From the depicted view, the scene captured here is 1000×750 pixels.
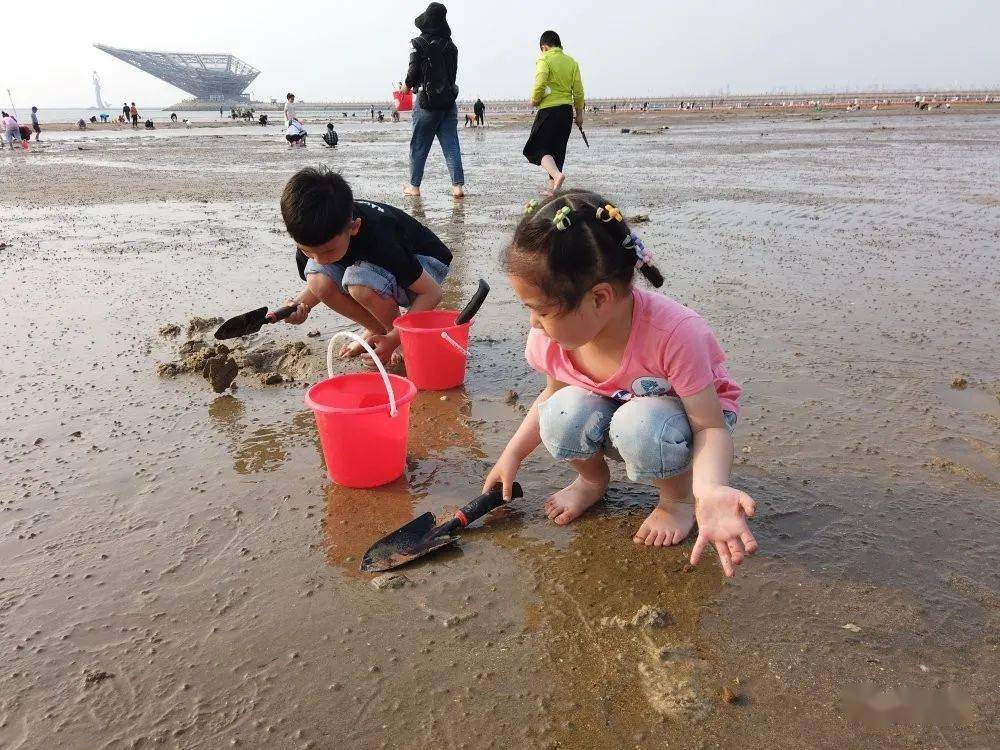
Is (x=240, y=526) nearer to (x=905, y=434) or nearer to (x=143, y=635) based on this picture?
(x=143, y=635)

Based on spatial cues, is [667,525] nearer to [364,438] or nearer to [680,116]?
[364,438]

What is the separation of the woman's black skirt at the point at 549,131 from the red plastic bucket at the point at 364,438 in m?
6.31

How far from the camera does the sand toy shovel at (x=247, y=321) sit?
3.32 m

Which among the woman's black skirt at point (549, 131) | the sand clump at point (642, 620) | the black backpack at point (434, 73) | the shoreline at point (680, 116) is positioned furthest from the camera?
the shoreline at point (680, 116)

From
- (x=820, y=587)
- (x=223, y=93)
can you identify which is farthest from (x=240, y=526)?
(x=223, y=93)

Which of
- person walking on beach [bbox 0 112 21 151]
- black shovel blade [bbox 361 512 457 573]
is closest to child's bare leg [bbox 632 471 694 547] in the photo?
black shovel blade [bbox 361 512 457 573]

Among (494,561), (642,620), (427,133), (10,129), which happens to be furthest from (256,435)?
(10,129)

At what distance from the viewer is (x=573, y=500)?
7.27 ft

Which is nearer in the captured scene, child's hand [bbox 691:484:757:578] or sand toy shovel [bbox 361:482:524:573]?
child's hand [bbox 691:484:757:578]

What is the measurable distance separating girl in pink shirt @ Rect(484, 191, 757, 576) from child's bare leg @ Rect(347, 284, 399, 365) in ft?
4.31

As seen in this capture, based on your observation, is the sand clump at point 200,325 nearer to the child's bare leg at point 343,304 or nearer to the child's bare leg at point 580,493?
the child's bare leg at point 343,304

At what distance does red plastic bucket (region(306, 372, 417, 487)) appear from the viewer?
229 cm

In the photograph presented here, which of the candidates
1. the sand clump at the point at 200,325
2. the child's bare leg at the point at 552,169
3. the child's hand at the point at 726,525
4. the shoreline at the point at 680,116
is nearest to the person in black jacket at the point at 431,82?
the child's bare leg at the point at 552,169

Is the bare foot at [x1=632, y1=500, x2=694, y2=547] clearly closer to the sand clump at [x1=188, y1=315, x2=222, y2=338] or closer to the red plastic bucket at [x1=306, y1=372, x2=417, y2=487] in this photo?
the red plastic bucket at [x1=306, y1=372, x2=417, y2=487]
